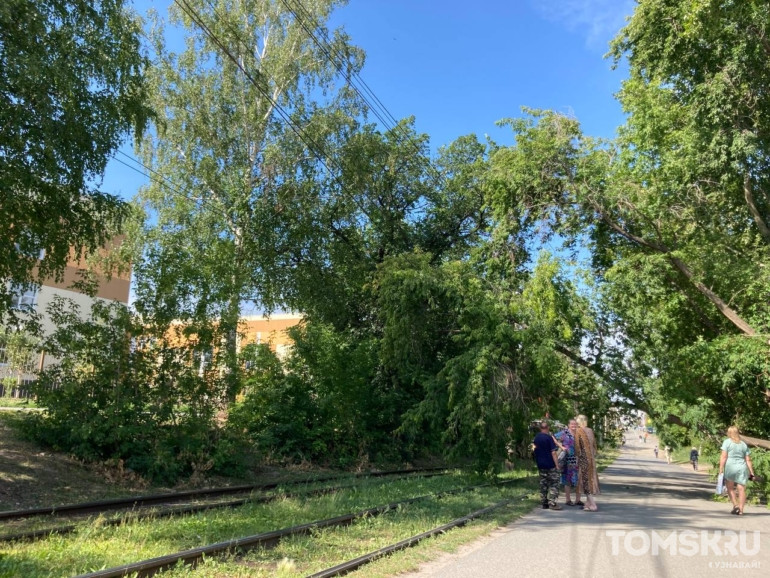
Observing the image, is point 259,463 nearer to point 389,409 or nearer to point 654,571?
point 389,409

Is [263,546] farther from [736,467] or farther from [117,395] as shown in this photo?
[736,467]

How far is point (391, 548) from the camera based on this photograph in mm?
7223

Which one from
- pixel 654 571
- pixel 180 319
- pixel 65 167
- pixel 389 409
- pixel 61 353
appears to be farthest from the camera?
pixel 389 409

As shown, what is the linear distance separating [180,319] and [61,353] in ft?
9.23

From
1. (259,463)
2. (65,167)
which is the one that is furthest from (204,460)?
(65,167)

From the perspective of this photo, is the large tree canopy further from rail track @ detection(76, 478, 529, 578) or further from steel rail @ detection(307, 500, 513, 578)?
steel rail @ detection(307, 500, 513, 578)

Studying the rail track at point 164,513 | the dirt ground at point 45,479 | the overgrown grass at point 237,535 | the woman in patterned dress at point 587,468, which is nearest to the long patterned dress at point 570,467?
the woman in patterned dress at point 587,468

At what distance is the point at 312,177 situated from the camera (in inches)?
997

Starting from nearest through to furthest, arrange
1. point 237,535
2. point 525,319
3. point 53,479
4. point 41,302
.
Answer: point 237,535 < point 53,479 < point 525,319 < point 41,302

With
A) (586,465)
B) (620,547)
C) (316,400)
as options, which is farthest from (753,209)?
(316,400)

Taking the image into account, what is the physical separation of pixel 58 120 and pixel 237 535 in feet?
27.1

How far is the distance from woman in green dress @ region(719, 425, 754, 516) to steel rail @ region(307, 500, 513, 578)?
497cm

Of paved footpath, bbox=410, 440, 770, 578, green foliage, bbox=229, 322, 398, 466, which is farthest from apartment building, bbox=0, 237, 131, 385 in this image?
paved footpath, bbox=410, 440, 770, 578

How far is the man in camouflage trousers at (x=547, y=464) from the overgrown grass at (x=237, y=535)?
1.24 metres
